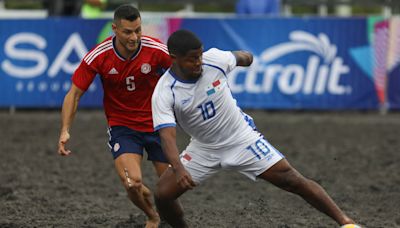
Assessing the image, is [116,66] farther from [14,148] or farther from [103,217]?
[14,148]

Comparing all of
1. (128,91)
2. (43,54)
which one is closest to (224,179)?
(128,91)

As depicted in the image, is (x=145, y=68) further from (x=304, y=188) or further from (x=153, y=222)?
(x=304, y=188)

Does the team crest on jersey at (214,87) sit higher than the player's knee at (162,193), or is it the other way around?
the team crest on jersey at (214,87)

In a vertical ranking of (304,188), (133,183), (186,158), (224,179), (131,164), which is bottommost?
(224,179)

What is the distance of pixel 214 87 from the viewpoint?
21.8 ft

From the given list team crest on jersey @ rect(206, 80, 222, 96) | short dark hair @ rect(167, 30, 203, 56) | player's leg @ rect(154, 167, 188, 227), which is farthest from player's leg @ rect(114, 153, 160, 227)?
short dark hair @ rect(167, 30, 203, 56)

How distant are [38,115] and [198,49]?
985cm

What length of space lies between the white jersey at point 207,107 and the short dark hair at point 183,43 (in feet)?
0.83

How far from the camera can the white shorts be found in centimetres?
674

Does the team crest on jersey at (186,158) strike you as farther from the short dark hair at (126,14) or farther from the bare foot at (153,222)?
the short dark hair at (126,14)

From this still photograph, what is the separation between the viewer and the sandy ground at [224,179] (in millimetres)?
8273

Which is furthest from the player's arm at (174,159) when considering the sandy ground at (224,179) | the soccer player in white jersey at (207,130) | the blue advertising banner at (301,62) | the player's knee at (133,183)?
the blue advertising banner at (301,62)

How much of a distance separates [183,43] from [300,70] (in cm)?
927

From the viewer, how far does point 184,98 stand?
6.59 metres
